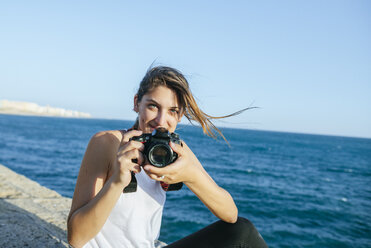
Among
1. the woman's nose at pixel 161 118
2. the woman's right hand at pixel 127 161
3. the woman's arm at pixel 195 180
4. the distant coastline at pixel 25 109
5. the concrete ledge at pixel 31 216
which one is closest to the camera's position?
the woman's right hand at pixel 127 161

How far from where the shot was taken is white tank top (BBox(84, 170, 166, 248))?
164 cm

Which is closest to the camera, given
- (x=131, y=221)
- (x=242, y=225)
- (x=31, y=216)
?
(x=131, y=221)

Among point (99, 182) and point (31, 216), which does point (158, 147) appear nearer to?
point (99, 182)

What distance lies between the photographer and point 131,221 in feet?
5.44

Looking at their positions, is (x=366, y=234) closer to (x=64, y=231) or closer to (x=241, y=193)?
(x=241, y=193)

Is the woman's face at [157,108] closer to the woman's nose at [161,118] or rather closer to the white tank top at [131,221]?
the woman's nose at [161,118]

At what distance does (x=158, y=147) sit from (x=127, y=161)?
17cm

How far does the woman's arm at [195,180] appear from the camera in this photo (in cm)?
151

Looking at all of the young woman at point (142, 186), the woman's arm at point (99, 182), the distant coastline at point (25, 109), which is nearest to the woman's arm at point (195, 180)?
the young woman at point (142, 186)

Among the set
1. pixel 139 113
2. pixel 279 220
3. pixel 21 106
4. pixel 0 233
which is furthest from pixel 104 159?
pixel 21 106

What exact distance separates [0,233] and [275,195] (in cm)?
1567

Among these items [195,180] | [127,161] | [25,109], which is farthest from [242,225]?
[25,109]

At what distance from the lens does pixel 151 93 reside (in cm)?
180

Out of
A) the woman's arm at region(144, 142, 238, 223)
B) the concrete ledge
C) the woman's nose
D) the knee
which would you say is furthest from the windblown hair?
the concrete ledge
